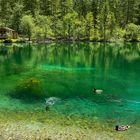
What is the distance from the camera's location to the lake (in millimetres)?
23766

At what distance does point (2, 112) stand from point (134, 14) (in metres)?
105

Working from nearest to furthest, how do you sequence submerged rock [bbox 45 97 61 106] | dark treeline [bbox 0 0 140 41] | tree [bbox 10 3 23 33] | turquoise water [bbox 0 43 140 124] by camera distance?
turquoise water [bbox 0 43 140 124] → submerged rock [bbox 45 97 61 106] → dark treeline [bbox 0 0 140 41] → tree [bbox 10 3 23 33]

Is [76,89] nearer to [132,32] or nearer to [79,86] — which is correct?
[79,86]

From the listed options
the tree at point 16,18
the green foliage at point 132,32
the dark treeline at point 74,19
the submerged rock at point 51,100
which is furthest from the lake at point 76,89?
the green foliage at point 132,32

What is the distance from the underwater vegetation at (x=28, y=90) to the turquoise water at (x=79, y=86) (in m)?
0.32

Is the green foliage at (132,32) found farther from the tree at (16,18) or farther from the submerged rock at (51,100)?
the submerged rock at (51,100)

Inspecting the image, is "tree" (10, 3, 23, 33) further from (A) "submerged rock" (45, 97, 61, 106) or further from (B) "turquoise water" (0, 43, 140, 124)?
(A) "submerged rock" (45, 97, 61, 106)

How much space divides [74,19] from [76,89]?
78219 mm

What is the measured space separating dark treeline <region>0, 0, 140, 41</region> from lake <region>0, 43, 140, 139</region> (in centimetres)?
4915

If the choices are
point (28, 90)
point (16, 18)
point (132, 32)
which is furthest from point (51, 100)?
point (132, 32)

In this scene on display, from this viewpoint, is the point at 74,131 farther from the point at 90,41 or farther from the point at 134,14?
the point at 134,14

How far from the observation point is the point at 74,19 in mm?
107812

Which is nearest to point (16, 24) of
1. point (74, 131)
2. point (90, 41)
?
point (90, 41)

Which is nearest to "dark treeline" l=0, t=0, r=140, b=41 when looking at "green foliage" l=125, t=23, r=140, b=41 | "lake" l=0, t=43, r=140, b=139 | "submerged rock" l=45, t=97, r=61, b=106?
"green foliage" l=125, t=23, r=140, b=41
